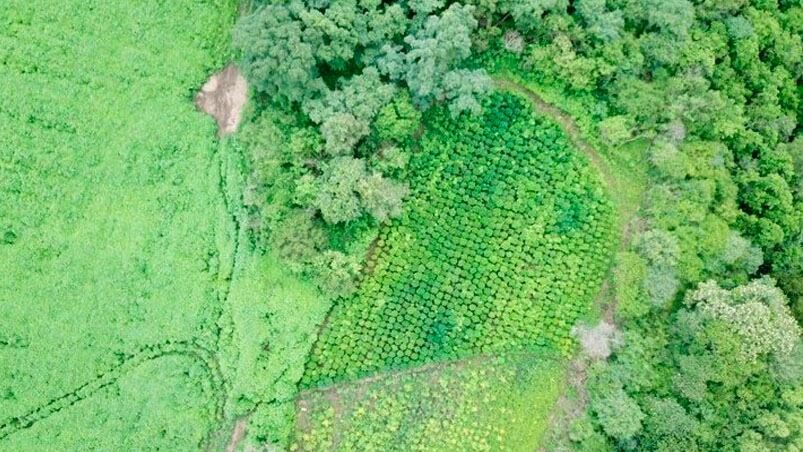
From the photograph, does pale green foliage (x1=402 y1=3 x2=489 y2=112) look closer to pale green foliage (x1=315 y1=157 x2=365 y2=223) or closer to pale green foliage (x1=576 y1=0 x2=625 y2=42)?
pale green foliage (x1=315 y1=157 x2=365 y2=223)

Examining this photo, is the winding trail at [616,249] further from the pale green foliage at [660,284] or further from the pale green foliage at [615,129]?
the pale green foliage at [660,284]

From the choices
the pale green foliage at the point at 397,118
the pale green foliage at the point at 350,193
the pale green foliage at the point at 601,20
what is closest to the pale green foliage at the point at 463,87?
the pale green foliage at the point at 397,118

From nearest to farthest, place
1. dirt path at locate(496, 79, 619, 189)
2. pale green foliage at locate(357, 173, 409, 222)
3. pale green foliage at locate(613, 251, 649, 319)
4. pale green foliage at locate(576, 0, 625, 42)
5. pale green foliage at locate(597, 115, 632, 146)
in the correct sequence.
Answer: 1. pale green foliage at locate(357, 173, 409, 222)
2. pale green foliage at locate(613, 251, 649, 319)
3. pale green foliage at locate(576, 0, 625, 42)
4. pale green foliage at locate(597, 115, 632, 146)
5. dirt path at locate(496, 79, 619, 189)

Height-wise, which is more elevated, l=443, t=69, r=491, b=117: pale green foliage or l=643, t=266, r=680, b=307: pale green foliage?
l=443, t=69, r=491, b=117: pale green foliage

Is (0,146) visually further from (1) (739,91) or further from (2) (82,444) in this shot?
(1) (739,91)

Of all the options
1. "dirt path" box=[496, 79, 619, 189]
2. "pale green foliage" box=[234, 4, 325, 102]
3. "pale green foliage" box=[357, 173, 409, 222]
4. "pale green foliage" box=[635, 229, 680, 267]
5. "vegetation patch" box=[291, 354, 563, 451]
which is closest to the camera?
"pale green foliage" box=[234, 4, 325, 102]

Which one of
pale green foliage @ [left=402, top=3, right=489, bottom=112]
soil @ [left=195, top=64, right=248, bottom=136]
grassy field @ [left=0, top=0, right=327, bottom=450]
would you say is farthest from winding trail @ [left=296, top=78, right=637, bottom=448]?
soil @ [left=195, top=64, right=248, bottom=136]

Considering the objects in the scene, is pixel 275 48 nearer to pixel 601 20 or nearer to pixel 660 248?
pixel 601 20
